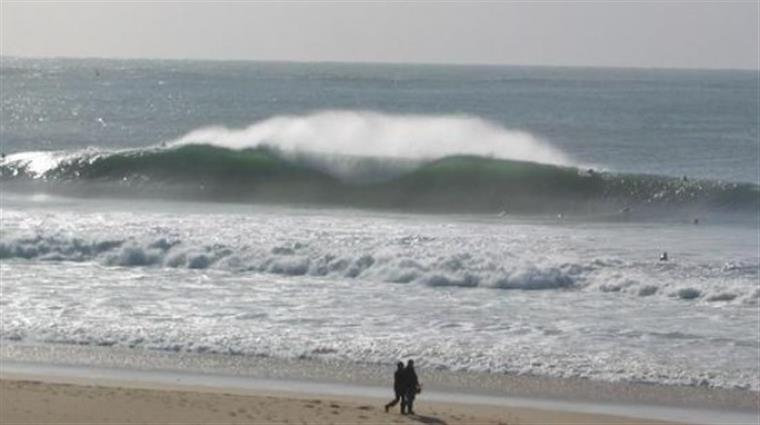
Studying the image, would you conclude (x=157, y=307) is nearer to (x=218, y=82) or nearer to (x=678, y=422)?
(x=678, y=422)

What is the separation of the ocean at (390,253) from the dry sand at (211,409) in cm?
170

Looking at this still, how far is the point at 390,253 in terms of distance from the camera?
21922 millimetres

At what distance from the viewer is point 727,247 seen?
24.2 m

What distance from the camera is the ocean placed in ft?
53.3

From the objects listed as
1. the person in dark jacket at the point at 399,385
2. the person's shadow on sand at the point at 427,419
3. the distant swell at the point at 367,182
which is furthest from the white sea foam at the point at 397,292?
the distant swell at the point at 367,182

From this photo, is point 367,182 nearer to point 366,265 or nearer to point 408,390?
point 366,265

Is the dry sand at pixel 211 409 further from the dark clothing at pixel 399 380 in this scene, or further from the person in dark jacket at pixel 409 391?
the dark clothing at pixel 399 380

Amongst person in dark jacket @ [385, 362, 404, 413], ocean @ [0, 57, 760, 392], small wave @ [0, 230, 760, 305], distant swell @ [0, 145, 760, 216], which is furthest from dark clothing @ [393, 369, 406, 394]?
distant swell @ [0, 145, 760, 216]

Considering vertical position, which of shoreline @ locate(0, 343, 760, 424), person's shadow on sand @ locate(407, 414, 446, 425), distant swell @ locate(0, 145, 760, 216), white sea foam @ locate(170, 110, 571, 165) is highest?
white sea foam @ locate(170, 110, 571, 165)

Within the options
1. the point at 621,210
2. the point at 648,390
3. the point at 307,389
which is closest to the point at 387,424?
the point at 307,389

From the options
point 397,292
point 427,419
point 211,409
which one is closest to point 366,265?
point 397,292

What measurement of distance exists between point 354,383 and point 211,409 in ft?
7.42

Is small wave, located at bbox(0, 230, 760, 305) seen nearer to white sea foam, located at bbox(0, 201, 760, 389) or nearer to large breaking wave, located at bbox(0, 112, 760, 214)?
white sea foam, located at bbox(0, 201, 760, 389)

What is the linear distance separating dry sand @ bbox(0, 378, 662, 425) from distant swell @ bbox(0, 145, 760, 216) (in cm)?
1771
